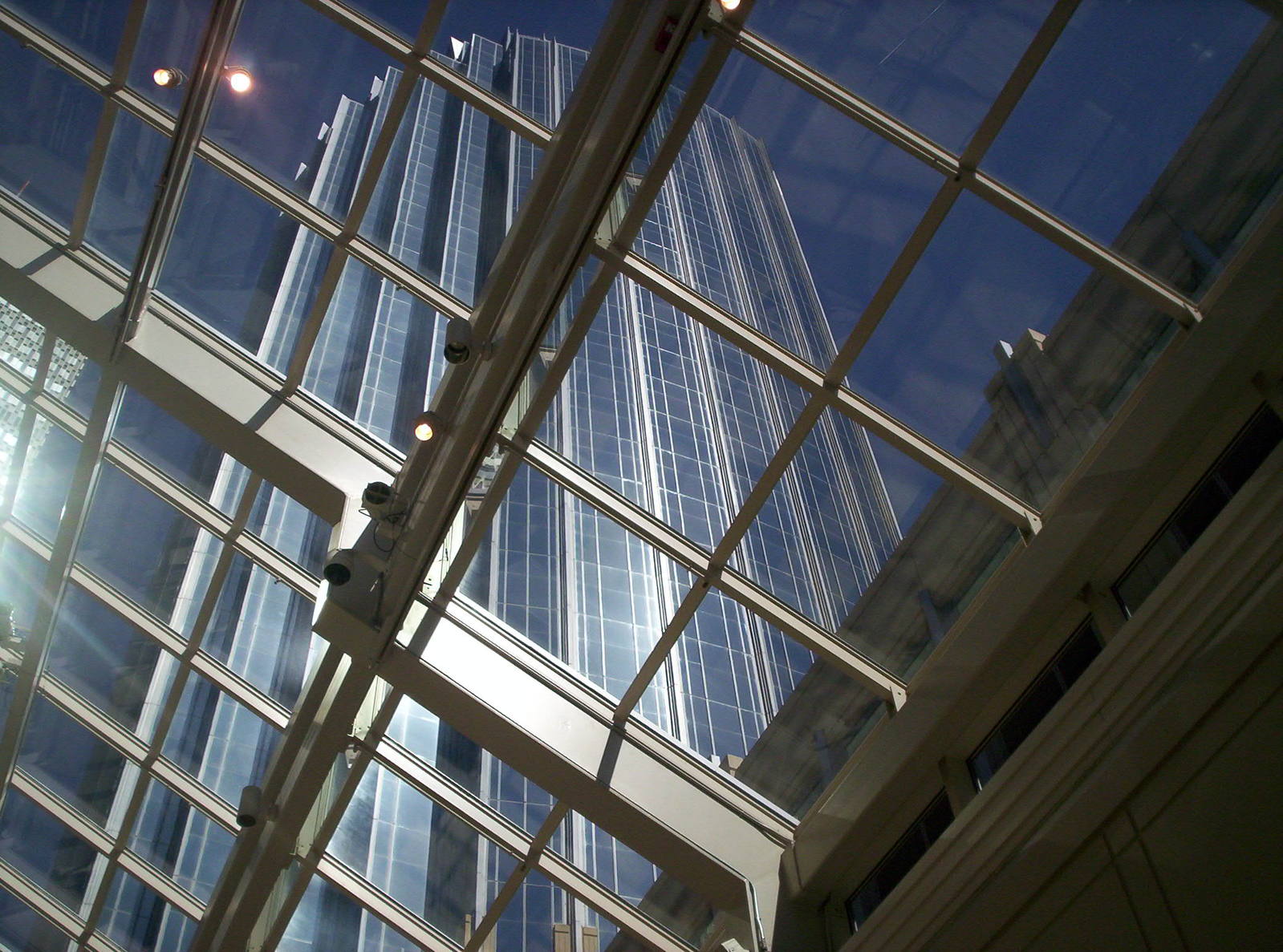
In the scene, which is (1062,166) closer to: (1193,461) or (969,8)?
(969,8)

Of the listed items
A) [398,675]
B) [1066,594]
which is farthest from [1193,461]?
[398,675]

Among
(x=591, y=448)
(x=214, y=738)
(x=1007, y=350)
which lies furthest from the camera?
(x=214, y=738)

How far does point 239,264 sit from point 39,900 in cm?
894

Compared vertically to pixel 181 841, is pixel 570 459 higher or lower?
higher

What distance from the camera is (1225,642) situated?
226 inches

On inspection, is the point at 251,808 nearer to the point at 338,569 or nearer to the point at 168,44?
the point at 338,569

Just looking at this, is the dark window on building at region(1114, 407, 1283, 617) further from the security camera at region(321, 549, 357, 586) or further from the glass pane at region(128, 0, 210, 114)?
the glass pane at region(128, 0, 210, 114)

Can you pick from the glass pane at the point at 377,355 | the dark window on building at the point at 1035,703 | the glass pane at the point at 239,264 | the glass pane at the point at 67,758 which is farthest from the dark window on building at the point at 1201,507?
the glass pane at the point at 67,758

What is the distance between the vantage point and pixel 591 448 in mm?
9289

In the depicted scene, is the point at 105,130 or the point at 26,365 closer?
the point at 105,130

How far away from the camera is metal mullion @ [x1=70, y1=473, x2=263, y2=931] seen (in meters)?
11.2

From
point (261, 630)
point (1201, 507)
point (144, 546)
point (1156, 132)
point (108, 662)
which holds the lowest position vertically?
point (108, 662)

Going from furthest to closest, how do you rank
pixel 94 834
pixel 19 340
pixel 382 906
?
pixel 94 834 < pixel 382 906 < pixel 19 340

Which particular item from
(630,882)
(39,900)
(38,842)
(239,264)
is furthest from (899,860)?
(39,900)
